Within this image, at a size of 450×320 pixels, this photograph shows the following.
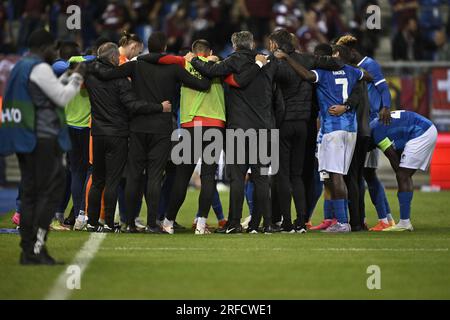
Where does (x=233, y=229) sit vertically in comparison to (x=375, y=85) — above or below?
below

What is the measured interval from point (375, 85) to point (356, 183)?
135 centimetres

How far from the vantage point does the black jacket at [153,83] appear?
536 inches

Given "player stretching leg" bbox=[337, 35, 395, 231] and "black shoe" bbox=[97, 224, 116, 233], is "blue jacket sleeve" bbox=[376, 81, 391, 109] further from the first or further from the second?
"black shoe" bbox=[97, 224, 116, 233]

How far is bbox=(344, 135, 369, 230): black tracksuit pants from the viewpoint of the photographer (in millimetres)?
14500

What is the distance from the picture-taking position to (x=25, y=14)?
28500mm

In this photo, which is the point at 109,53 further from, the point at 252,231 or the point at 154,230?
the point at 252,231

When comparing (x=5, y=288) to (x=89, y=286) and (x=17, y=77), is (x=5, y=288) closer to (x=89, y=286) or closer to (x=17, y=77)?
(x=89, y=286)

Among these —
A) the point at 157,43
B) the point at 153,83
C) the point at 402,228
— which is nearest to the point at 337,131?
the point at 402,228

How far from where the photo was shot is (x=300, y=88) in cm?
1415

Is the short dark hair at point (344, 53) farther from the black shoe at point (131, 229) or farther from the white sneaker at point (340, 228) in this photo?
the black shoe at point (131, 229)

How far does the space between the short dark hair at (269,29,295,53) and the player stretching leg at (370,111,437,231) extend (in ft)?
5.27

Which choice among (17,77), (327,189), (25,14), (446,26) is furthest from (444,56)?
(17,77)

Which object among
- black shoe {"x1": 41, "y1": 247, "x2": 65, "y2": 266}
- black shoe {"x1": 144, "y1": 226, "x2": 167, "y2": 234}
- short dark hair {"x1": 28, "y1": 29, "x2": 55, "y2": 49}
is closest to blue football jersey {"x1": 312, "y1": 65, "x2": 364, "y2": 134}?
black shoe {"x1": 144, "y1": 226, "x2": 167, "y2": 234}

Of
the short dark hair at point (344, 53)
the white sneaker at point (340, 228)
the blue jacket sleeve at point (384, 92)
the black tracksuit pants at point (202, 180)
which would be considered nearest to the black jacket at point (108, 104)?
the black tracksuit pants at point (202, 180)
